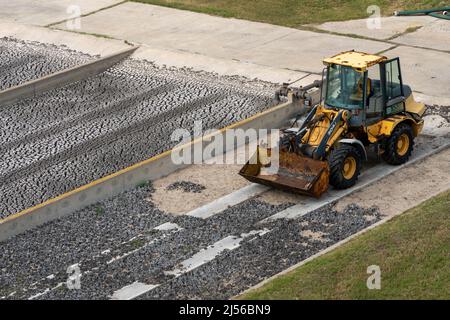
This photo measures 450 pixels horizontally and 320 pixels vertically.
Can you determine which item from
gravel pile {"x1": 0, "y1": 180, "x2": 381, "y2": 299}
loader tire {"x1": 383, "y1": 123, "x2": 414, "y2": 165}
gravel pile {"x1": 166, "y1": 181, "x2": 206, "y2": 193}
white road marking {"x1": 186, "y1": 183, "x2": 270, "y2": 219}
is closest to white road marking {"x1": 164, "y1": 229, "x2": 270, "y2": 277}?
gravel pile {"x1": 0, "y1": 180, "x2": 381, "y2": 299}

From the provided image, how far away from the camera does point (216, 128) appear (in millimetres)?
20844

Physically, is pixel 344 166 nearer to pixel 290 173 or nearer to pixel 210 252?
pixel 290 173

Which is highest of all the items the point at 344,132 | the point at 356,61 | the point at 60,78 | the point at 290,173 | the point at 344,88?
the point at 356,61

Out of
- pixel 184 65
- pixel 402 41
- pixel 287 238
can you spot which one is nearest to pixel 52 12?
pixel 184 65

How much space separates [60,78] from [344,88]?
8.08 m

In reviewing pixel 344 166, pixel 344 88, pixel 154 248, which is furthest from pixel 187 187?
pixel 344 88

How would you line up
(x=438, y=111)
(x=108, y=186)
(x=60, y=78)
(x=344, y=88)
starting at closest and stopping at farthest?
(x=108, y=186) → (x=344, y=88) → (x=438, y=111) → (x=60, y=78)

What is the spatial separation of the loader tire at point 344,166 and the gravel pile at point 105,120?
12.7ft

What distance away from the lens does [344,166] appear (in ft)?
58.0

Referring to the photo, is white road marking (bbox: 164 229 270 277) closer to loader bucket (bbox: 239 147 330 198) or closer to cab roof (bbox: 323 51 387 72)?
loader bucket (bbox: 239 147 330 198)

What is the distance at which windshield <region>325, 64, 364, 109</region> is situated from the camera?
714 inches

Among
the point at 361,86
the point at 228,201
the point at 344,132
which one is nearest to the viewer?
the point at 228,201
